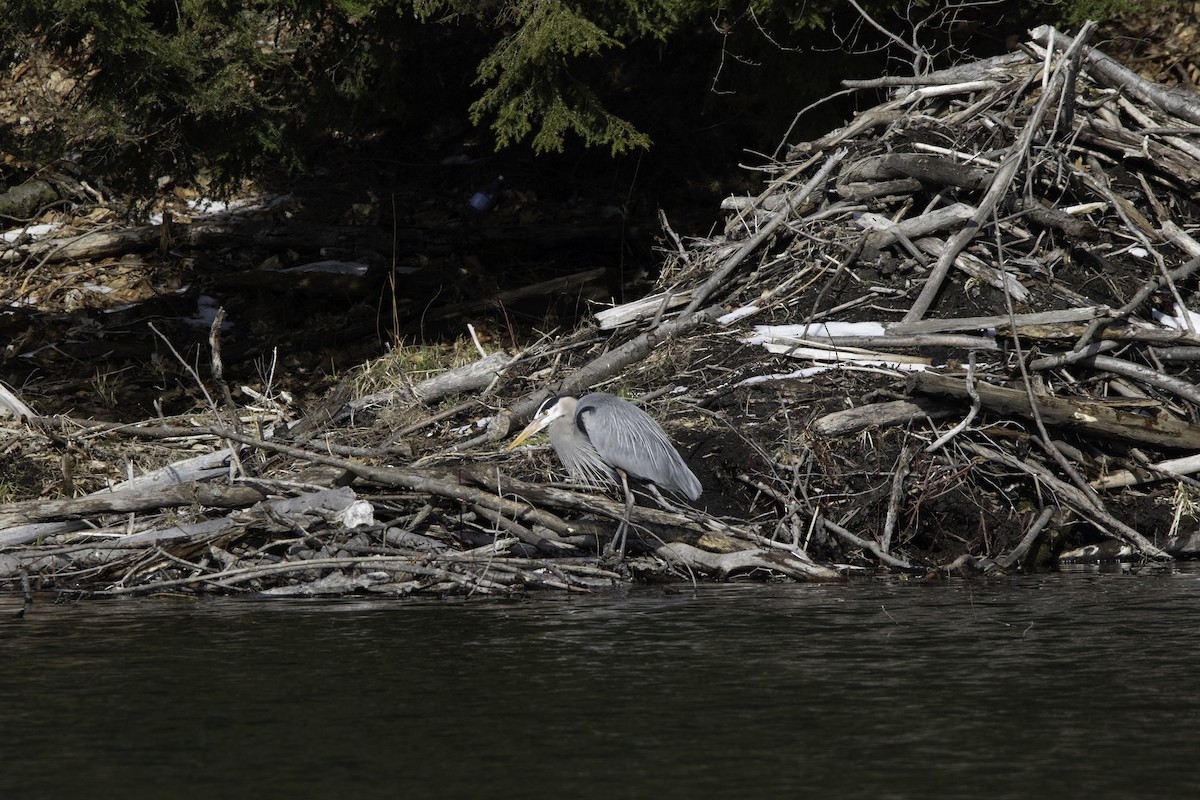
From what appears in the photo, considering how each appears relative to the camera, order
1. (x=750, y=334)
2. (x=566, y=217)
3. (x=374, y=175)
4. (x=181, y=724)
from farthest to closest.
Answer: (x=374, y=175) → (x=566, y=217) → (x=750, y=334) → (x=181, y=724)

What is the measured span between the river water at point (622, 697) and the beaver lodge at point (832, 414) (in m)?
0.90

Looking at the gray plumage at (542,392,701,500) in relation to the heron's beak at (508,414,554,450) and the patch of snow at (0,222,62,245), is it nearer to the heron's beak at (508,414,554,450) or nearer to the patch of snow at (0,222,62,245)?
the heron's beak at (508,414,554,450)

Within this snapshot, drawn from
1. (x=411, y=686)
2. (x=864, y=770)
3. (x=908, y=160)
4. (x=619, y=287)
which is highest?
Result: (x=908, y=160)

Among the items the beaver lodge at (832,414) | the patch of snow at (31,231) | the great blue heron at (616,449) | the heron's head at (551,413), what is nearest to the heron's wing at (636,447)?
the great blue heron at (616,449)

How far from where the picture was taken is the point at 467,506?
880 cm

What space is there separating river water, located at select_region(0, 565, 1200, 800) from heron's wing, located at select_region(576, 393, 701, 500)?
0.97 m

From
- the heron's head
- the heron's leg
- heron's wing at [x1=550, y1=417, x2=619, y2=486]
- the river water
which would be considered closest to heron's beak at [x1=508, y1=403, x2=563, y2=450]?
the heron's head

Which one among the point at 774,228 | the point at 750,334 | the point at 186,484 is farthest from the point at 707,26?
the point at 186,484

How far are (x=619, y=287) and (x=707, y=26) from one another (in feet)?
10.1

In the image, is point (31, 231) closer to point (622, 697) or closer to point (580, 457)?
point (580, 457)

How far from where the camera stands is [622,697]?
5379 mm

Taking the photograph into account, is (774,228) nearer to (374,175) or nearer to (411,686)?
(411,686)

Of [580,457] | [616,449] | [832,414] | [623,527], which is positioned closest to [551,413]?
[580,457]

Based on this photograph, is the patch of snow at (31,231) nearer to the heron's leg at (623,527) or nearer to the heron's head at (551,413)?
the heron's head at (551,413)
